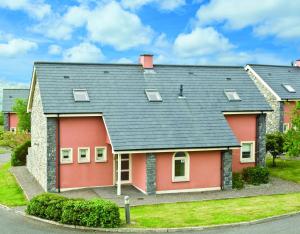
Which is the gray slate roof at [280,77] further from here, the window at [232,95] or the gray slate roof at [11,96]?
the gray slate roof at [11,96]

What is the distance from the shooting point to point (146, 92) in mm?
28703

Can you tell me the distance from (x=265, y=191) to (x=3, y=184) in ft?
56.9

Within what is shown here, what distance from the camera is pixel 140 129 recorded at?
25797 mm

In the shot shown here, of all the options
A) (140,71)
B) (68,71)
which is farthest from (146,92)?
(68,71)

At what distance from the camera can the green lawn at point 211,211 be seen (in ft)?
60.3

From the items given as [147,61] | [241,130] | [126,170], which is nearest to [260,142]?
[241,130]

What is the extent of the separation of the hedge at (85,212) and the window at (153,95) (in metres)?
11.2

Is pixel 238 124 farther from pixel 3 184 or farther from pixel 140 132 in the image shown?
pixel 3 184

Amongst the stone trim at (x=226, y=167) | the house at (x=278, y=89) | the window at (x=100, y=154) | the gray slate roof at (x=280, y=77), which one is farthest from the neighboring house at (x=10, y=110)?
the stone trim at (x=226, y=167)

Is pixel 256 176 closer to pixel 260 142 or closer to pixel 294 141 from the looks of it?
pixel 260 142

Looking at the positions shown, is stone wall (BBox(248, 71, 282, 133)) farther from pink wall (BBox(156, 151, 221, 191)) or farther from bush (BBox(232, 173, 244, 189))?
pink wall (BBox(156, 151, 221, 191))

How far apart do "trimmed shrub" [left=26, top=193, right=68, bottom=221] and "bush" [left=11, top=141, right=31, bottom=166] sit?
56.1 ft

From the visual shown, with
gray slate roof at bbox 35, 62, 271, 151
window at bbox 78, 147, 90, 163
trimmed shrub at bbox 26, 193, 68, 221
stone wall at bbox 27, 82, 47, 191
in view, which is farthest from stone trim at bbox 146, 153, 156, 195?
trimmed shrub at bbox 26, 193, 68, 221

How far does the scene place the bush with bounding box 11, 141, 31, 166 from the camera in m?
36.6
